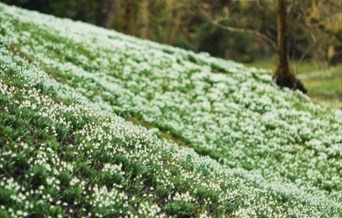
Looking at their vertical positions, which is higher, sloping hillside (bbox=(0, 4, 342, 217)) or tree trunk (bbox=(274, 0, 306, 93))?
tree trunk (bbox=(274, 0, 306, 93))

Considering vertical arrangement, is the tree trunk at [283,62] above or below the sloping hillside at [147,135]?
above

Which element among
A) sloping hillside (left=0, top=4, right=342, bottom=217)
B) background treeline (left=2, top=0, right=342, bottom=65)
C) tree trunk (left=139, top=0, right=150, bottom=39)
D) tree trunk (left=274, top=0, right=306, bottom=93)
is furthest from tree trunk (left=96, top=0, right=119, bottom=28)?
tree trunk (left=274, top=0, right=306, bottom=93)

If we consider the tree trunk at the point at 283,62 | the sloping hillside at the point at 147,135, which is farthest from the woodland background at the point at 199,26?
the sloping hillside at the point at 147,135

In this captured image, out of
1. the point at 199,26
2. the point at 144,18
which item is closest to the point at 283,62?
the point at 144,18

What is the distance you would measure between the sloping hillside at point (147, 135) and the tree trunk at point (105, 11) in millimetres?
39832

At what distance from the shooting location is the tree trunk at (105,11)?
237 ft

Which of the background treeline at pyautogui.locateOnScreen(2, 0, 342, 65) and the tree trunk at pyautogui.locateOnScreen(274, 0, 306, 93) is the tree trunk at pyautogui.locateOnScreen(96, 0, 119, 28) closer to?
the background treeline at pyautogui.locateOnScreen(2, 0, 342, 65)

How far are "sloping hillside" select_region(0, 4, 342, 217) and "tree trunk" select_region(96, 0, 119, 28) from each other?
39.8 meters

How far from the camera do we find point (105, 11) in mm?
73125

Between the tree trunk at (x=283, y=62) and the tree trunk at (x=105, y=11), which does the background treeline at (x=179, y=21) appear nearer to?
the tree trunk at (x=105, y=11)

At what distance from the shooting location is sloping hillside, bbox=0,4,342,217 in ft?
27.3

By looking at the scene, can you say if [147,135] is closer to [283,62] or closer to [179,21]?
[283,62]

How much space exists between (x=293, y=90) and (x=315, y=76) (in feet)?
119

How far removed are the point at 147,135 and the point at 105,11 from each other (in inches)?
2476
